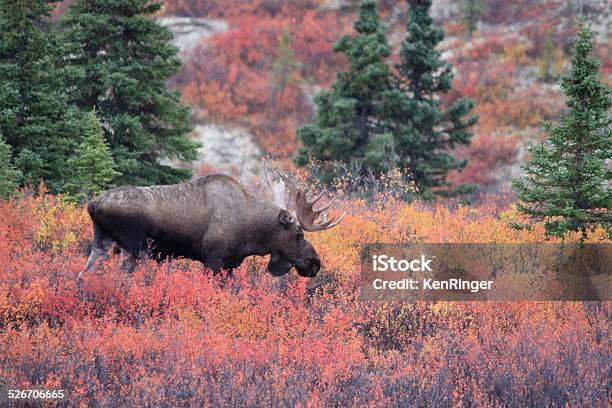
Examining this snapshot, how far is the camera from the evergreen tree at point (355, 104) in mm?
20422

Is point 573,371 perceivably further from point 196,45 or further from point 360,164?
point 196,45

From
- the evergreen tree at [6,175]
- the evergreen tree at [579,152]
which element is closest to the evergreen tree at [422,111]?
the evergreen tree at [579,152]

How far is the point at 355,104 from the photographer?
20.7 m

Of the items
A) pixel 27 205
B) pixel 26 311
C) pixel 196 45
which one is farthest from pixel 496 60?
pixel 26 311

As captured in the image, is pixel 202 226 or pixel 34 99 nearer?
pixel 202 226

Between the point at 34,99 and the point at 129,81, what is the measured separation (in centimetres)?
191

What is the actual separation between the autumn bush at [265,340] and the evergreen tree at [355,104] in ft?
33.3

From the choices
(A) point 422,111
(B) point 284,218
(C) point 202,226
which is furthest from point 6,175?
(A) point 422,111

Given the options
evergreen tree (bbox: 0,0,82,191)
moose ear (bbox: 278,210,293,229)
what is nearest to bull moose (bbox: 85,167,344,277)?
moose ear (bbox: 278,210,293,229)

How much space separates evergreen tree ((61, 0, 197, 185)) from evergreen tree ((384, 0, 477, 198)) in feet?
23.7

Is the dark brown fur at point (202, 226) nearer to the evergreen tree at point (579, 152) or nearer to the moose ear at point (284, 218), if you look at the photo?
the moose ear at point (284, 218)

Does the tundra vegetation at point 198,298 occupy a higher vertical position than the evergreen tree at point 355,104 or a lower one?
lower

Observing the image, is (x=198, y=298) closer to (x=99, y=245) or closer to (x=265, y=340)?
(x=265, y=340)

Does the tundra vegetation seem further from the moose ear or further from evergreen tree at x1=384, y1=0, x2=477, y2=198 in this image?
the moose ear
